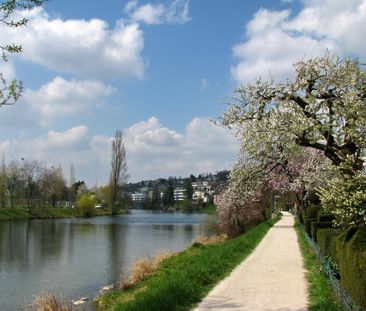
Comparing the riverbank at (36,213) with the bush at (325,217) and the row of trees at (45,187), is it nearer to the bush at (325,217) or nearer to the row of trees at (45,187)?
the row of trees at (45,187)

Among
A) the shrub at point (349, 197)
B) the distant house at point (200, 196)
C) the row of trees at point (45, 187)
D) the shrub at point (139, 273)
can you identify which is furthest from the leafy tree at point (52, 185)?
the shrub at point (349, 197)

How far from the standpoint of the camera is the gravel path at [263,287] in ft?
34.9

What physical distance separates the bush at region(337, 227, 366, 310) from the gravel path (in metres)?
1.43

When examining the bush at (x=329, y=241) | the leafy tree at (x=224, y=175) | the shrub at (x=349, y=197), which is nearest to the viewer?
the shrub at (x=349, y=197)

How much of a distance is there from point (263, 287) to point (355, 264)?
15.7 ft

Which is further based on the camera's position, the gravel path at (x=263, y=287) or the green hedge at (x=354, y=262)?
the gravel path at (x=263, y=287)

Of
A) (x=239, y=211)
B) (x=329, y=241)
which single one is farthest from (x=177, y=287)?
(x=239, y=211)

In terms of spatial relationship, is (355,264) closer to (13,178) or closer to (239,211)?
(239,211)

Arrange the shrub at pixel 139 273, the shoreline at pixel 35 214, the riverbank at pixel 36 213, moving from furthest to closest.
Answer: the riverbank at pixel 36 213, the shoreline at pixel 35 214, the shrub at pixel 139 273

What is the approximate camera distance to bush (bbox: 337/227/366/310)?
823 cm

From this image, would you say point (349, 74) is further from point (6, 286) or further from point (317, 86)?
point (6, 286)

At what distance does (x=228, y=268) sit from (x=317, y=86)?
661 cm

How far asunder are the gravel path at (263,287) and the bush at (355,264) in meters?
1.43

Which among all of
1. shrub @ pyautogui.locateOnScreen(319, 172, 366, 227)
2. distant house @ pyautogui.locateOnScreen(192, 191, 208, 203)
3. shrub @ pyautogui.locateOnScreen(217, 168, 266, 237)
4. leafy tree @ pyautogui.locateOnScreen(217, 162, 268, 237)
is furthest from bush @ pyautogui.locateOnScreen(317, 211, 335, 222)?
distant house @ pyautogui.locateOnScreen(192, 191, 208, 203)
